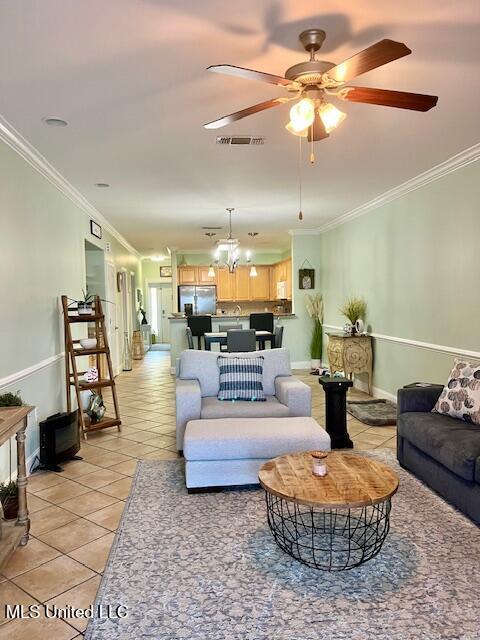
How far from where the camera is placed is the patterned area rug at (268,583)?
1.79 metres

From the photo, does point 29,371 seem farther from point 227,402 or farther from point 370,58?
point 370,58

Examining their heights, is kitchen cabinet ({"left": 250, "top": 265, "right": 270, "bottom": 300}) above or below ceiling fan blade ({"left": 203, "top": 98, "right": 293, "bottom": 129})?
below

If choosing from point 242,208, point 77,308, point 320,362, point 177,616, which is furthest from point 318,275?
point 177,616

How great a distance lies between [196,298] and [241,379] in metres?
6.54

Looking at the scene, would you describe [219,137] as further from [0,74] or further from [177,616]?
[177,616]

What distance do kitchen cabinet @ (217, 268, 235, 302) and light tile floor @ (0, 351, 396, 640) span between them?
19.1 ft

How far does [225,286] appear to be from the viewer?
1113 centimetres

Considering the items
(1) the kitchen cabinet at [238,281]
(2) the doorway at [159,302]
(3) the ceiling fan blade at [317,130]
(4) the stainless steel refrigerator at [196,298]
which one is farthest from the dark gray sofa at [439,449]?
(2) the doorway at [159,302]

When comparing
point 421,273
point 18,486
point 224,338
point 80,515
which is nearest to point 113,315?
point 224,338

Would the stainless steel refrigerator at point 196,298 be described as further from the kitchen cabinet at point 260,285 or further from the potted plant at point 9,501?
the potted plant at point 9,501

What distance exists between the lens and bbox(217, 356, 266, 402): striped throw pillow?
3.90 m

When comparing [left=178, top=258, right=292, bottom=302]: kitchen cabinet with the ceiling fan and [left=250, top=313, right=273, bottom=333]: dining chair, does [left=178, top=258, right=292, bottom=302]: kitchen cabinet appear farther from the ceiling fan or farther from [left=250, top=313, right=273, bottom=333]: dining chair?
the ceiling fan

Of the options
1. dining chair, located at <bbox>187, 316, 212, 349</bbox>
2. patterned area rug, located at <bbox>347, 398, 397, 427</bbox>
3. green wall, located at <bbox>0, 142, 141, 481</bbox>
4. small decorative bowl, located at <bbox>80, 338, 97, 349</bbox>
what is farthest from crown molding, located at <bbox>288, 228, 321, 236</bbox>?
small decorative bowl, located at <bbox>80, 338, 97, 349</bbox>

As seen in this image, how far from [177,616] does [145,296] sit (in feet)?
37.1
